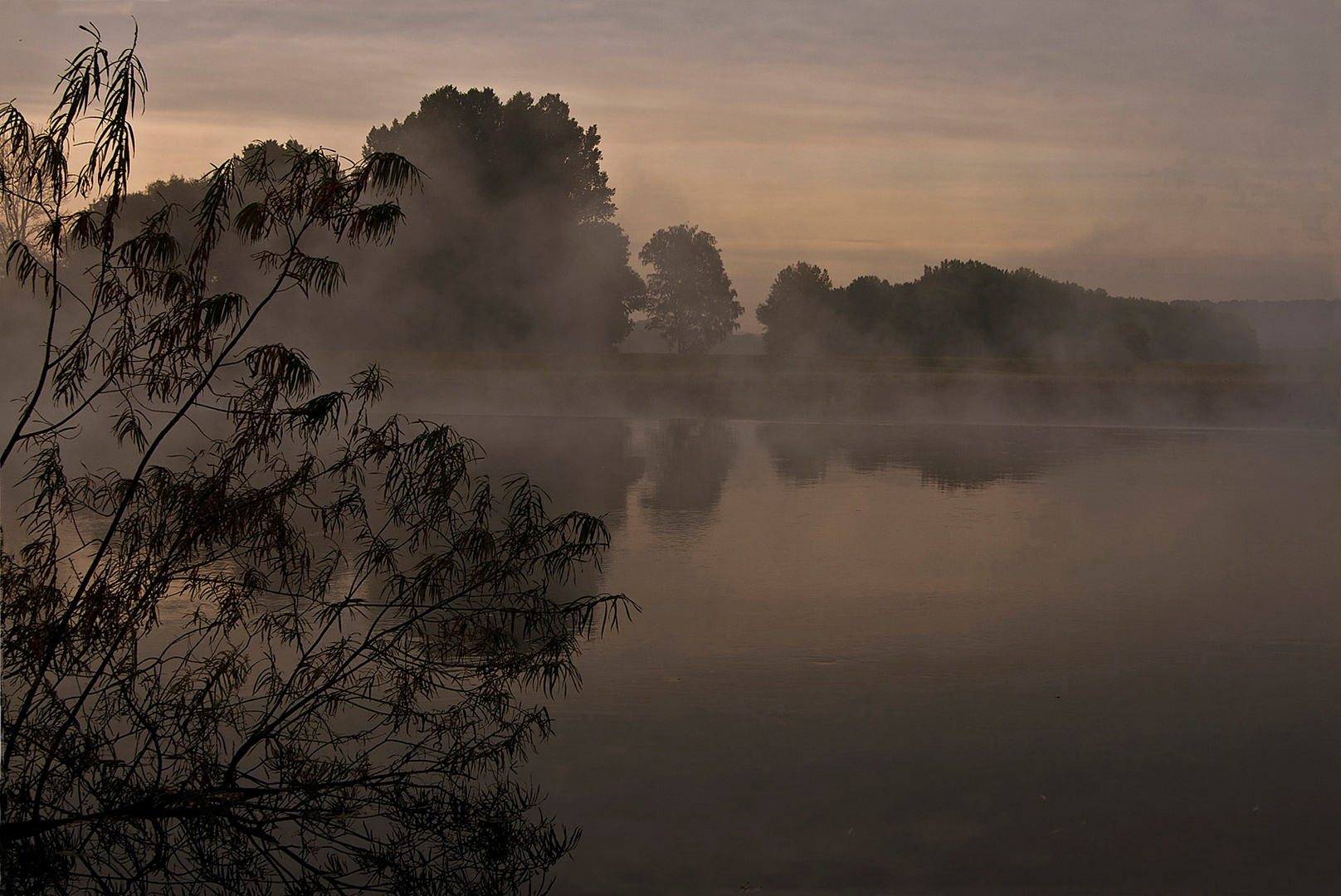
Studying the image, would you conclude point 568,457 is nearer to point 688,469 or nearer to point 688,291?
point 688,469

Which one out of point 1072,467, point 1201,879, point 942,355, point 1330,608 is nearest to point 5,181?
point 1201,879

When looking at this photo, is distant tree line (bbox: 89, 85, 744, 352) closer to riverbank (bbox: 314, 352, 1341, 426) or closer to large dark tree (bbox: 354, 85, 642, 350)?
large dark tree (bbox: 354, 85, 642, 350)

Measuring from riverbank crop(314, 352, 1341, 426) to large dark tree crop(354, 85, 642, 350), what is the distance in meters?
2.07

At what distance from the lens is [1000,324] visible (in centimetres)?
2723

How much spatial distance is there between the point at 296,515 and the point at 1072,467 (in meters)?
7.72

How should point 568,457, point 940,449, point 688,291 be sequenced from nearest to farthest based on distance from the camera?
point 568,457, point 940,449, point 688,291

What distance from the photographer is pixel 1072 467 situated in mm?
11508

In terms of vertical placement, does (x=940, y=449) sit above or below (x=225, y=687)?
above

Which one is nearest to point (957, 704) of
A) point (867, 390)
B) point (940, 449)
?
point (940, 449)

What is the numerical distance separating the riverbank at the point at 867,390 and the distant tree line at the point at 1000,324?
919 millimetres

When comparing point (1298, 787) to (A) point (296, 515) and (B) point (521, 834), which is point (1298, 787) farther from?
(A) point (296, 515)

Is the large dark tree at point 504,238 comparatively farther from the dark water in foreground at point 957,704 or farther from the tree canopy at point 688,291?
the dark water in foreground at point 957,704

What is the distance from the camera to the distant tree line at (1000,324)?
25.6m

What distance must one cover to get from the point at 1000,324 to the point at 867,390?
676 centimetres
